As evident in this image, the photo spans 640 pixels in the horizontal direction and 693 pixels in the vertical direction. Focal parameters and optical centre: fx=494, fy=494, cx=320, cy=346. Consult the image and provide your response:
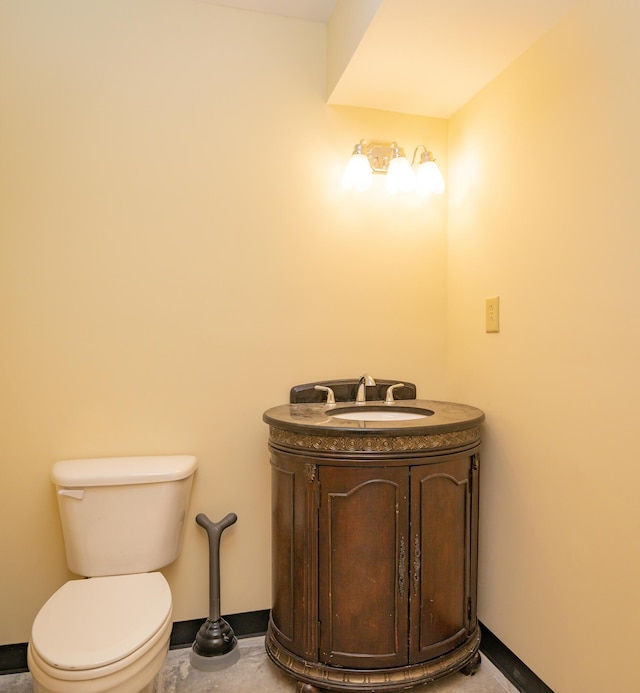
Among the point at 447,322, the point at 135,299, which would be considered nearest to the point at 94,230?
the point at 135,299

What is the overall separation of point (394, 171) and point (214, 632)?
1.85 m

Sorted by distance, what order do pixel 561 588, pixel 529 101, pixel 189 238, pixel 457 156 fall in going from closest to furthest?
pixel 561 588 → pixel 529 101 → pixel 189 238 → pixel 457 156

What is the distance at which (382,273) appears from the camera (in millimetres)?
2064

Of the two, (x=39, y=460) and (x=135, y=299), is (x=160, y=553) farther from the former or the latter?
(x=135, y=299)

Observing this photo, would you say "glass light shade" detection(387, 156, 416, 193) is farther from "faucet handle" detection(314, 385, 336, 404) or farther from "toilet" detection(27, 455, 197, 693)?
"toilet" detection(27, 455, 197, 693)

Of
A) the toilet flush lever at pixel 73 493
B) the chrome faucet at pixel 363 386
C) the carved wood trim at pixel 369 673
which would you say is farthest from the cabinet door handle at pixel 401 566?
the toilet flush lever at pixel 73 493

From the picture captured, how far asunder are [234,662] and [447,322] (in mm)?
1538

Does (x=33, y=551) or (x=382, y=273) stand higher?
(x=382, y=273)

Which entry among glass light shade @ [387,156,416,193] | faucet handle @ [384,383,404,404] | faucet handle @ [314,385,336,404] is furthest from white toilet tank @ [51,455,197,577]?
glass light shade @ [387,156,416,193]

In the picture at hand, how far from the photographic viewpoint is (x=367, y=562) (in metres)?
1.48

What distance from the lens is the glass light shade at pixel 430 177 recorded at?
1.95 m

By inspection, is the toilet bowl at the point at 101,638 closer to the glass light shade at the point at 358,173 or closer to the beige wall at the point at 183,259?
the beige wall at the point at 183,259

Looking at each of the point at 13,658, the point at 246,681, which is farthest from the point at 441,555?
the point at 13,658

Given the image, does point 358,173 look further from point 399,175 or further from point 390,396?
point 390,396
